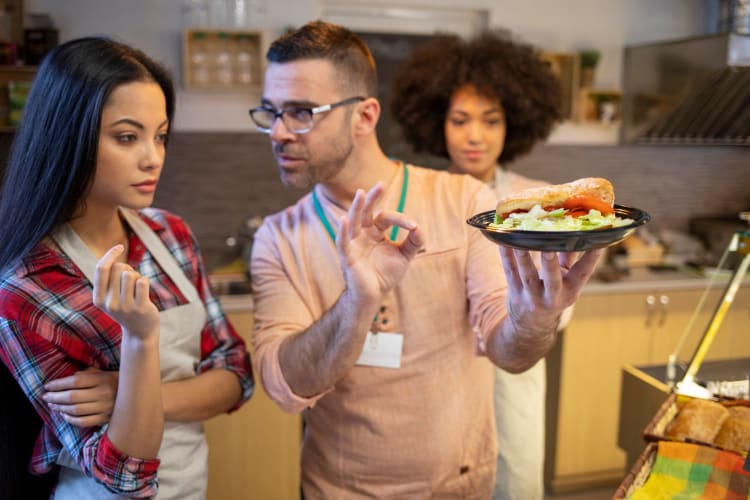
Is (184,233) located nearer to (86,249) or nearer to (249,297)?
(86,249)

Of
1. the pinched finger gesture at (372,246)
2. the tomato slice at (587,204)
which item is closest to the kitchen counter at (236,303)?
the pinched finger gesture at (372,246)

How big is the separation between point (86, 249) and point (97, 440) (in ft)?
1.17

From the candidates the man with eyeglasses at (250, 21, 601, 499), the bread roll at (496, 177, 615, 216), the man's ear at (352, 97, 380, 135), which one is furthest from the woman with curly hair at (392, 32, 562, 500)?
the bread roll at (496, 177, 615, 216)

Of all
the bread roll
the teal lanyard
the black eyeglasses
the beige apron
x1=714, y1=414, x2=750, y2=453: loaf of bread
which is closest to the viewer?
the bread roll

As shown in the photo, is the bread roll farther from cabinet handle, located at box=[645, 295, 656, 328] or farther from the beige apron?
cabinet handle, located at box=[645, 295, 656, 328]

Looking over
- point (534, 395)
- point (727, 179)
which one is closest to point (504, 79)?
point (534, 395)

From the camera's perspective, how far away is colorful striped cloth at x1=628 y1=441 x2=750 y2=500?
105 cm

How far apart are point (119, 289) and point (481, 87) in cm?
151

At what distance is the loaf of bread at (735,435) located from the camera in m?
1.15

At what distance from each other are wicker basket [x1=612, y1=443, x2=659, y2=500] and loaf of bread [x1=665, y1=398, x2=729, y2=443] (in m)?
0.08

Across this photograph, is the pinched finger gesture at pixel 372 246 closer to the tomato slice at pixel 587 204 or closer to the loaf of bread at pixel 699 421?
the tomato slice at pixel 587 204

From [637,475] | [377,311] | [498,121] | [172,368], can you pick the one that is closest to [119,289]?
[172,368]

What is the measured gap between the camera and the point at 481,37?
8.04 ft

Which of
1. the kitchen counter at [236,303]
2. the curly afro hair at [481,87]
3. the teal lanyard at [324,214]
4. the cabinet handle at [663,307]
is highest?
the curly afro hair at [481,87]
